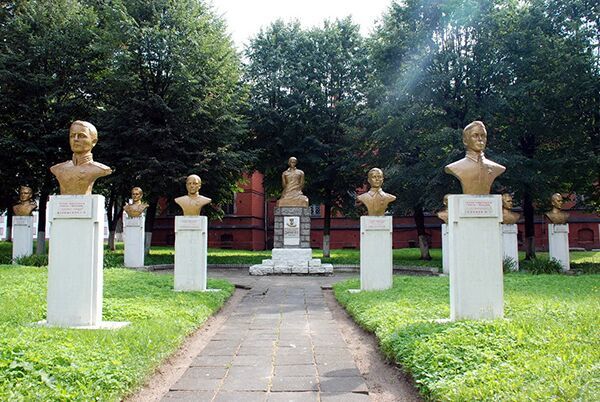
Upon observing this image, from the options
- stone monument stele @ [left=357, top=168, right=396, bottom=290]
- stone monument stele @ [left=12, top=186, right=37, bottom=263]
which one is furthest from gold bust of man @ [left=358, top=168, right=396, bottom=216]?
stone monument stele @ [left=12, top=186, right=37, bottom=263]

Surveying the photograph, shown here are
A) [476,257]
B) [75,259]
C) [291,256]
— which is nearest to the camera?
[75,259]

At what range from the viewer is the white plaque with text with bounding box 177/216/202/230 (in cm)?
1074

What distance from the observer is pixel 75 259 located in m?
6.48

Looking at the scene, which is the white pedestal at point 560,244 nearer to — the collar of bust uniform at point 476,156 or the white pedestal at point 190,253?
the collar of bust uniform at point 476,156

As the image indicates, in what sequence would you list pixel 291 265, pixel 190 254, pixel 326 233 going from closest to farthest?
pixel 190 254 < pixel 291 265 < pixel 326 233

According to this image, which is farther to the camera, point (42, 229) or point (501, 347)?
point (42, 229)

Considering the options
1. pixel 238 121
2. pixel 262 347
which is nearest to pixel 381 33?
pixel 238 121

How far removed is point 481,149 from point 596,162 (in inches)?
467

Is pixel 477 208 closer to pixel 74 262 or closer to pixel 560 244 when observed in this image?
pixel 74 262

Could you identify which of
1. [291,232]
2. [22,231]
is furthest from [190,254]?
[22,231]

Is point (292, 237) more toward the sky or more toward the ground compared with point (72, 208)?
more toward the ground

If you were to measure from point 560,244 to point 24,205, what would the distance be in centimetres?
1910

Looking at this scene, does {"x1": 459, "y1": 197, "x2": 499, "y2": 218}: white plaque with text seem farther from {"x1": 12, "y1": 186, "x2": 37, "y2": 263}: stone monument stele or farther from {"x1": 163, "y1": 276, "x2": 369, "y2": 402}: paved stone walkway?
{"x1": 12, "y1": 186, "x2": 37, "y2": 263}: stone monument stele

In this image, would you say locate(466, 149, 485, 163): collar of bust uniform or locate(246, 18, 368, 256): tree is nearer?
locate(466, 149, 485, 163): collar of bust uniform
